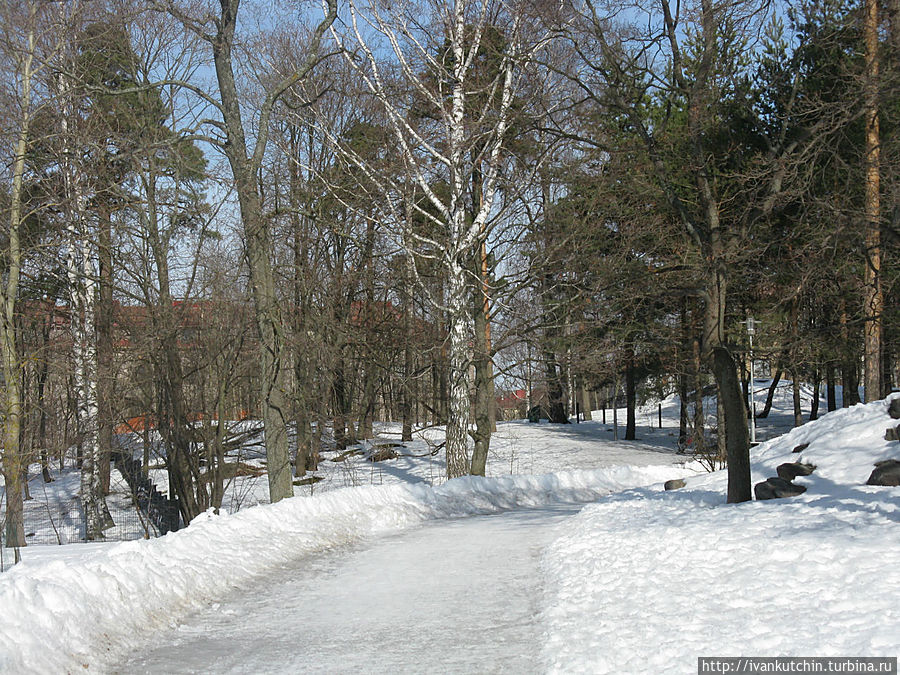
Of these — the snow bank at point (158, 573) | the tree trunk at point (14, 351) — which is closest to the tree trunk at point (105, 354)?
the tree trunk at point (14, 351)

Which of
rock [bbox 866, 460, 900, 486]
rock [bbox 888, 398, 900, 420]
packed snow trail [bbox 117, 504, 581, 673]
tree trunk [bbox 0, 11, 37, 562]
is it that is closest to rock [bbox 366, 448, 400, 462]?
tree trunk [bbox 0, 11, 37, 562]

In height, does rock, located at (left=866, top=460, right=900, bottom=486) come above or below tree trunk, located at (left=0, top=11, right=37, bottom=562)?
below

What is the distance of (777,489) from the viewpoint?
11109 mm

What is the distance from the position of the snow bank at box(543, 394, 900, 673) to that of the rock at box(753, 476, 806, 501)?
0.29 metres

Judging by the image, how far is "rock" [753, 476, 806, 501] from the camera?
35.8 ft

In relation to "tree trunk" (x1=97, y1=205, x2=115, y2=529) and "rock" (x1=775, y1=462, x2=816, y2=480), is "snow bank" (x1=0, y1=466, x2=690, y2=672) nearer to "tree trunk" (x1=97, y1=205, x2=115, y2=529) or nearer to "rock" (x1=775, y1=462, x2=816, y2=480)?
"rock" (x1=775, y1=462, x2=816, y2=480)

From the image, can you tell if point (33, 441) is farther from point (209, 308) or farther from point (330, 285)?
point (330, 285)

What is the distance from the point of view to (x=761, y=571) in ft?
22.1

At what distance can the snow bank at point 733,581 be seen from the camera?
5.09 meters

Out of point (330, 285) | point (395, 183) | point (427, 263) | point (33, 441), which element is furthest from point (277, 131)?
point (33, 441)

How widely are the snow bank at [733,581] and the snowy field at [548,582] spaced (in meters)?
0.02

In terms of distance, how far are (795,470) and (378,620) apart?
7.95 metres

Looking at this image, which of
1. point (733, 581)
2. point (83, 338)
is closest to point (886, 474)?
point (733, 581)

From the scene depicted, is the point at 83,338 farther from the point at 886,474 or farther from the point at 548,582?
the point at 886,474
